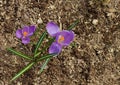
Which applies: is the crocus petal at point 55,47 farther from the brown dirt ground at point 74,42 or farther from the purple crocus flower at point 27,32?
the brown dirt ground at point 74,42

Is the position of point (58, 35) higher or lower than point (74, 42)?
higher

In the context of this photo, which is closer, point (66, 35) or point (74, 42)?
point (66, 35)

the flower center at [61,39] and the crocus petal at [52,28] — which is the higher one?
the crocus petal at [52,28]

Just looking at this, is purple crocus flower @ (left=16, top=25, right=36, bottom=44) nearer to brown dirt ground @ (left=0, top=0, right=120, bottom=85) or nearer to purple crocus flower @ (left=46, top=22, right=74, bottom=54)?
purple crocus flower @ (left=46, top=22, right=74, bottom=54)

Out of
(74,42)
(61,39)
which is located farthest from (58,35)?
(74,42)

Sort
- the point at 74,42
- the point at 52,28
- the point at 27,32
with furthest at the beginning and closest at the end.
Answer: the point at 74,42 < the point at 27,32 < the point at 52,28

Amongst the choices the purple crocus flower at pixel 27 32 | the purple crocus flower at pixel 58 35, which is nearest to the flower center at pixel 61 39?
the purple crocus flower at pixel 58 35

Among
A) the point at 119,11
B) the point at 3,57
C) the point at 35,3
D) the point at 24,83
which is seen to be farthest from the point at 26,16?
the point at 119,11

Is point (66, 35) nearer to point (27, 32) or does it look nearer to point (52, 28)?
point (52, 28)
